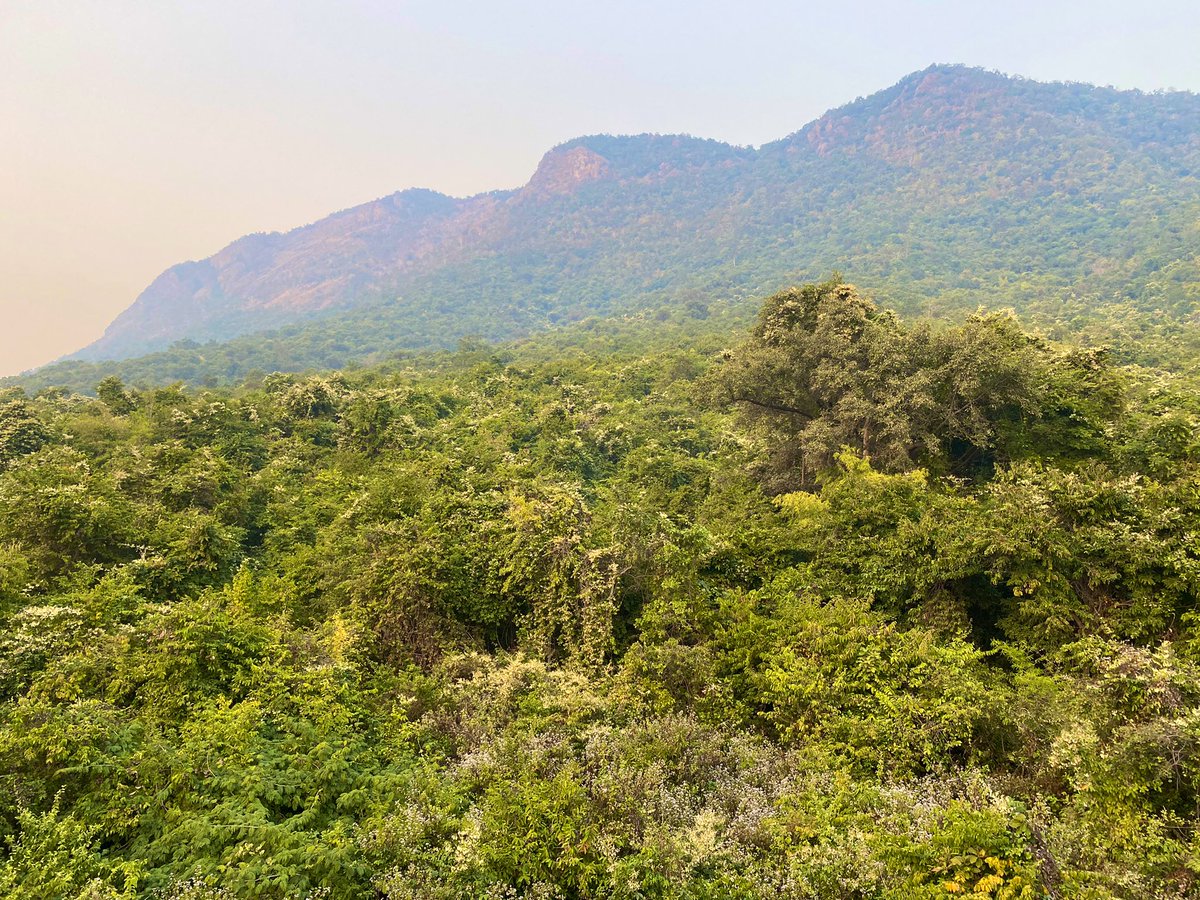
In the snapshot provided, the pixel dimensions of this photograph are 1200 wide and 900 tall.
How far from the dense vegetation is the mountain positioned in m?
48.5

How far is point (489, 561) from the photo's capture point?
10555mm

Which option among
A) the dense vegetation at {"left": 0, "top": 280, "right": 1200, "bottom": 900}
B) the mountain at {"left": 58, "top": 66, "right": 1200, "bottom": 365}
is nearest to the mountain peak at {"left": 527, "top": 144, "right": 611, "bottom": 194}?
the mountain at {"left": 58, "top": 66, "right": 1200, "bottom": 365}

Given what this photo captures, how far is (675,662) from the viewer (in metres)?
7.56

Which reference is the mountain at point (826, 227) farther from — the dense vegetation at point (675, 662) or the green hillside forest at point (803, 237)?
the dense vegetation at point (675, 662)

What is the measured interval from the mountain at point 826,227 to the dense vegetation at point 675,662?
48507mm

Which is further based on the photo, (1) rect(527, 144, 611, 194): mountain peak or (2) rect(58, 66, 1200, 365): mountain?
(1) rect(527, 144, 611, 194): mountain peak

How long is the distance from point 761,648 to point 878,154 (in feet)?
485

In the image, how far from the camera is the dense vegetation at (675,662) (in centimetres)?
447

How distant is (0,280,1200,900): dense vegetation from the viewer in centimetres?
447

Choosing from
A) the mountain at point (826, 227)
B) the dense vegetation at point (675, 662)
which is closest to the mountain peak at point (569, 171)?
the mountain at point (826, 227)

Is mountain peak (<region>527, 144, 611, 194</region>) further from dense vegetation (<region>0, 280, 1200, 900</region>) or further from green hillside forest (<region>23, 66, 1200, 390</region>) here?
dense vegetation (<region>0, 280, 1200, 900</region>)

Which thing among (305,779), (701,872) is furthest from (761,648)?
(305,779)

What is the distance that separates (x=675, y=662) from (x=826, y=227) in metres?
117

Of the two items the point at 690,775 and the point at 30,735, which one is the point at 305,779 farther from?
the point at 690,775
